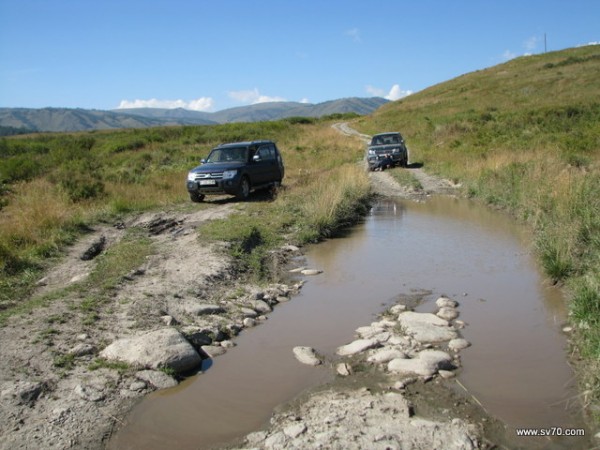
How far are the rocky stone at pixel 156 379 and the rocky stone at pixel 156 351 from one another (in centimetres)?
9

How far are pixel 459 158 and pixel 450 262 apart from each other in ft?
51.5

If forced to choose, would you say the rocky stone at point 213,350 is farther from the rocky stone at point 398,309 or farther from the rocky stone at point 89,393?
the rocky stone at point 398,309

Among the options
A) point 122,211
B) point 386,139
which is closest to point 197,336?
A: point 122,211

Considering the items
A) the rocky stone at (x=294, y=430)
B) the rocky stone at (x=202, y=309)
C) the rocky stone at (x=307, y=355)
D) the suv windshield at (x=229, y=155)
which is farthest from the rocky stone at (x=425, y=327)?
the suv windshield at (x=229, y=155)

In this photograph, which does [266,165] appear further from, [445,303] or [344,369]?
[344,369]

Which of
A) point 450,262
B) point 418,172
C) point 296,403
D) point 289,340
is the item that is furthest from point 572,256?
point 418,172

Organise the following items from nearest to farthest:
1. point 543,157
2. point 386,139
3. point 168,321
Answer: point 168,321 < point 543,157 < point 386,139

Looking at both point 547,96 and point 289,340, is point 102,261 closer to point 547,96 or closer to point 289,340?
point 289,340

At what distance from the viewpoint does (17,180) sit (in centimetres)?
2542

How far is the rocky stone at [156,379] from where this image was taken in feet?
16.9

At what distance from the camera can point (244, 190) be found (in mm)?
16672

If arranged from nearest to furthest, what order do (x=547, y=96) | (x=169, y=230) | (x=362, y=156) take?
(x=169, y=230) → (x=362, y=156) → (x=547, y=96)

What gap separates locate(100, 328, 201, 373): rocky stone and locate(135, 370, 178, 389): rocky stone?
88 millimetres

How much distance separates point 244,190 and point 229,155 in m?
1.52
